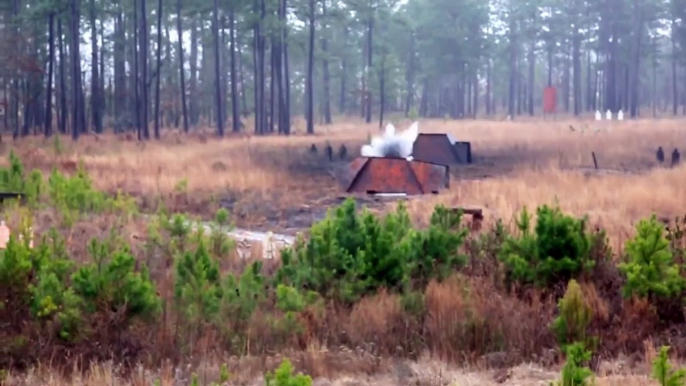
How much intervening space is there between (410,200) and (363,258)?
8884 mm

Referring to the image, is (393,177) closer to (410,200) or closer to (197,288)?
(410,200)

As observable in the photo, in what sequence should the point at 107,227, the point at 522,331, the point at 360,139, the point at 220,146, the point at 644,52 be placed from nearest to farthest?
1. the point at 522,331
2. the point at 107,227
3. the point at 220,146
4. the point at 360,139
5. the point at 644,52

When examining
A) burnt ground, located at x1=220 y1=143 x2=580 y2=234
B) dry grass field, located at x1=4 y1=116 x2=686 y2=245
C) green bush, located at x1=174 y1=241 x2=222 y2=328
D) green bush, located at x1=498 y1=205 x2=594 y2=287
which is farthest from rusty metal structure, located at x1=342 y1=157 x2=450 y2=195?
green bush, located at x1=174 y1=241 x2=222 y2=328

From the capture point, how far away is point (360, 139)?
32.4 meters

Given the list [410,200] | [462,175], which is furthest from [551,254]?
[462,175]

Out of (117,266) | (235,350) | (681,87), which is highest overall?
(681,87)

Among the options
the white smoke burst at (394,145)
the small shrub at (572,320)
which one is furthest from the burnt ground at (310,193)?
the small shrub at (572,320)

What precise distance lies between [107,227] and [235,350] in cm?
561

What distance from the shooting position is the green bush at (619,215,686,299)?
21.3ft

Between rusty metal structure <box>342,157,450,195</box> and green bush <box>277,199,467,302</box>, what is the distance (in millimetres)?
9363

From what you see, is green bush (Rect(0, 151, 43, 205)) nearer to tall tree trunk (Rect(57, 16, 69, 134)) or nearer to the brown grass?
the brown grass

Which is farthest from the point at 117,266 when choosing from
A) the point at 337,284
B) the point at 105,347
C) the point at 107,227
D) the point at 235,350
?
the point at 107,227

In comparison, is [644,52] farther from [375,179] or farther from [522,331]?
[522,331]

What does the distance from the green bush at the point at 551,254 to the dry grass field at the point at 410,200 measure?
1.09ft
